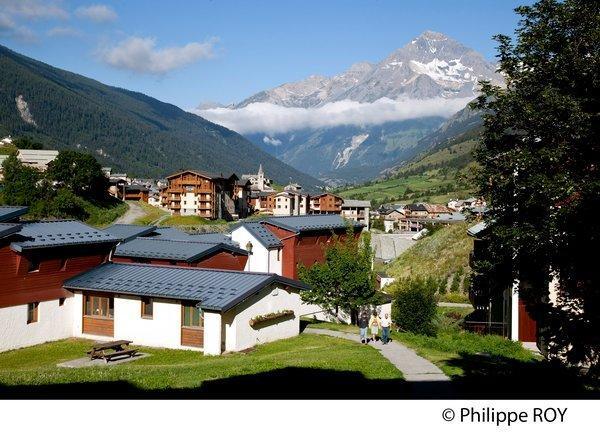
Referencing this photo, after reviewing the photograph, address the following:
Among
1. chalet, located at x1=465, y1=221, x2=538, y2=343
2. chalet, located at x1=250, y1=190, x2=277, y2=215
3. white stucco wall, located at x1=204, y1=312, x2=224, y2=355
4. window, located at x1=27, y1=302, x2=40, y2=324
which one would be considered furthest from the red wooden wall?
chalet, located at x1=250, y1=190, x2=277, y2=215

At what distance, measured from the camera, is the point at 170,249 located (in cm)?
3662

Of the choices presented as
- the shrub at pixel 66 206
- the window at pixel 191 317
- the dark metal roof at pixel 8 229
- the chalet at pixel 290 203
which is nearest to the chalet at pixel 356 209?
the chalet at pixel 290 203

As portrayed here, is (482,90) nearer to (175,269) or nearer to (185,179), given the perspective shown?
(175,269)

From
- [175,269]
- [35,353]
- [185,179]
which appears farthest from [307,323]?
[185,179]

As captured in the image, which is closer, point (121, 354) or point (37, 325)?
point (121, 354)

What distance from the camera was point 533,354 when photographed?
27.7m

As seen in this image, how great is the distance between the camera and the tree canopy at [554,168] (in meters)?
12.0

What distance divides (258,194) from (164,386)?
161992 mm

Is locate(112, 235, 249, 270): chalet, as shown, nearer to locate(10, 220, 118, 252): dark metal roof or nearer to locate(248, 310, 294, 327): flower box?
locate(10, 220, 118, 252): dark metal roof

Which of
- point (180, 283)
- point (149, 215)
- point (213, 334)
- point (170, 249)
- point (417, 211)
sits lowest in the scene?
point (213, 334)

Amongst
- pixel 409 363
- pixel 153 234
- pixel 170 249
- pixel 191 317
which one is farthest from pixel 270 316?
pixel 153 234

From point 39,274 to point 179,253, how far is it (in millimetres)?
9483

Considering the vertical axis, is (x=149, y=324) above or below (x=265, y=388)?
below

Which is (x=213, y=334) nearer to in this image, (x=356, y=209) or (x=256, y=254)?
(x=256, y=254)
